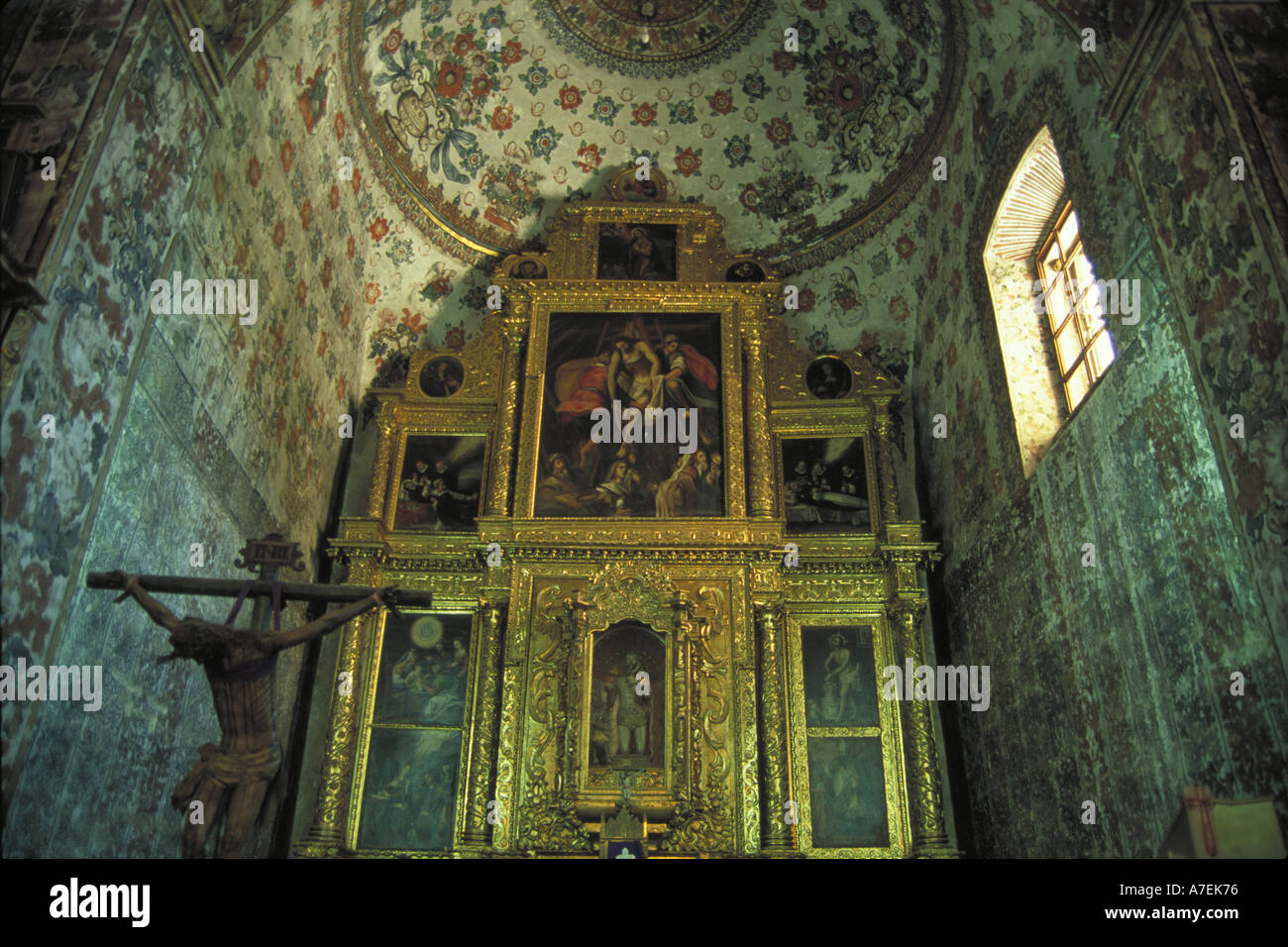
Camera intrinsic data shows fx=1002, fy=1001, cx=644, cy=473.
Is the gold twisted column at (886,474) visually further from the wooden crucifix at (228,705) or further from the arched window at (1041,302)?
the wooden crucifix at (228,705)

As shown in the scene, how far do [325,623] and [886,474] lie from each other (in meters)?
6.45

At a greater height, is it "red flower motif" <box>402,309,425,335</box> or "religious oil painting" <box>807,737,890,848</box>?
"red flower motif" <box>402,309,425,335</box>

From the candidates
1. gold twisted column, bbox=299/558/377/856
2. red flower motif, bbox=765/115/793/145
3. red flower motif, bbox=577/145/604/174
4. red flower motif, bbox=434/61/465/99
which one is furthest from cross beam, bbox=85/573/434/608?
red flower motif, bbox=765/115/793/145

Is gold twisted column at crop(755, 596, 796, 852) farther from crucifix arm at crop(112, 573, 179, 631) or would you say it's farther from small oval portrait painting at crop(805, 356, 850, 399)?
crucifix arm at crop(112, 573, 179, 631)

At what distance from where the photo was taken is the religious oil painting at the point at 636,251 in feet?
36.4

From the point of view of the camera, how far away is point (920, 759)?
8680 mm

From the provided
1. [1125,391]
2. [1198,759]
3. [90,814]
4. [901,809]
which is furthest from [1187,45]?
[90,814]

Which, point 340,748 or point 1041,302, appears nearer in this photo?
point 1041,302

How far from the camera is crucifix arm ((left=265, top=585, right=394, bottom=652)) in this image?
4.74m

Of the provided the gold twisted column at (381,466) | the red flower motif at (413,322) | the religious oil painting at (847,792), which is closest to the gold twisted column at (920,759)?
the religious oil painting at (847,792)

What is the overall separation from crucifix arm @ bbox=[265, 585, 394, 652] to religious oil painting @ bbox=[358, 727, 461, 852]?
4068 millimetres

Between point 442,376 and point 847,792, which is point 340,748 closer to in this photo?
point 442,376

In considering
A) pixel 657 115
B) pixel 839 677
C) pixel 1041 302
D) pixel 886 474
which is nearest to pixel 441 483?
pixel 839 677
